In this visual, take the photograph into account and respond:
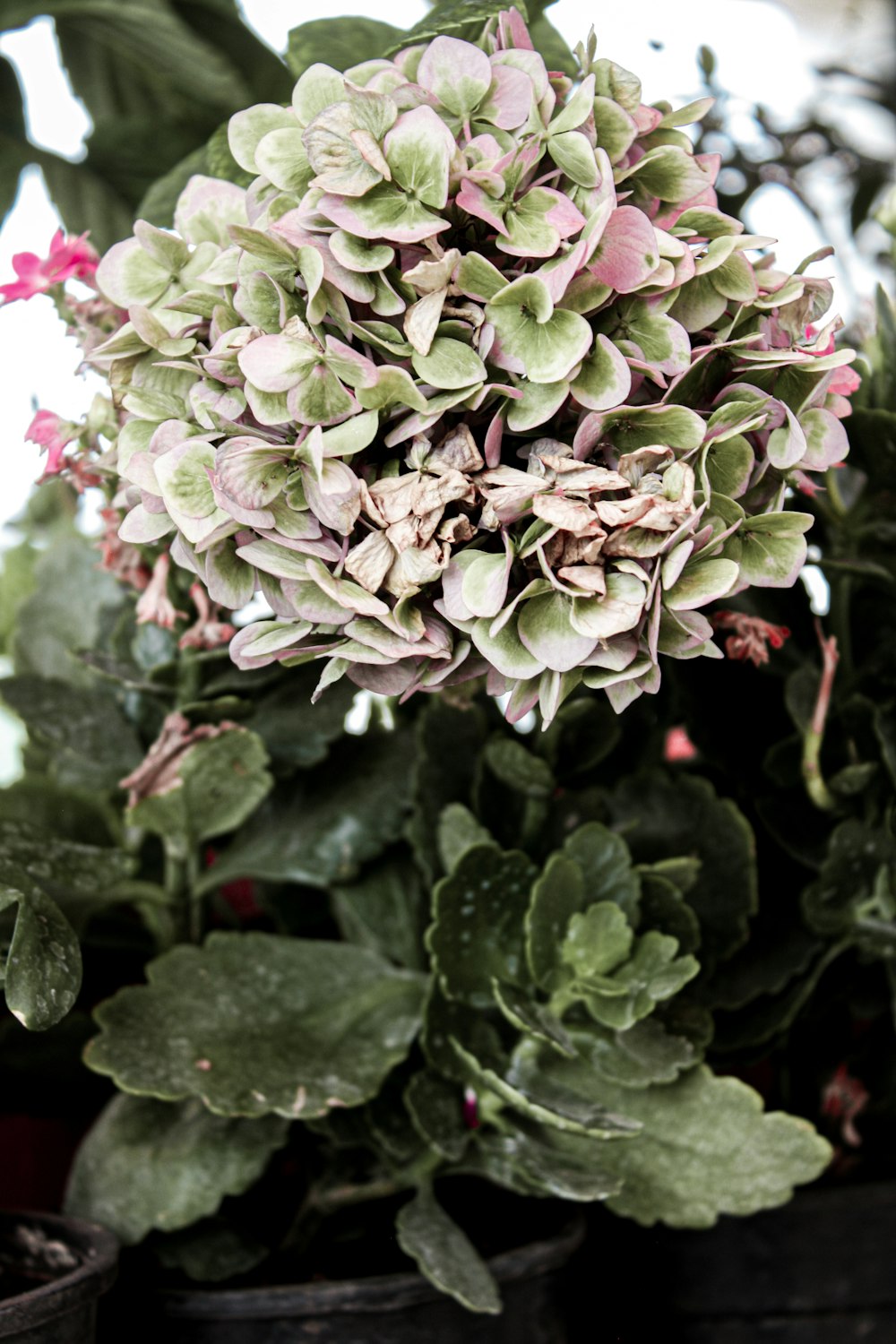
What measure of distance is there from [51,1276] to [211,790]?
0.58 feet

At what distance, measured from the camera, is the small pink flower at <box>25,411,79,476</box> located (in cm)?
37

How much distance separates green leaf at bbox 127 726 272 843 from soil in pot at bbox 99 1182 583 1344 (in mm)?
170

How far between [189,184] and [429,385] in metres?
0.13

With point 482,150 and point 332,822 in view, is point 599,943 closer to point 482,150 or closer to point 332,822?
point 332,822

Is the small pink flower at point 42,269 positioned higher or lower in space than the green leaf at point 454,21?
lower

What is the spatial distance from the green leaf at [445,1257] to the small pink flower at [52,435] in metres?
0.29

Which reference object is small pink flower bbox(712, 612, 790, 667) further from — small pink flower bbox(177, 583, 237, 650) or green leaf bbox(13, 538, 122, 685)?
green leaf bbox(13, 538, 122, 685)

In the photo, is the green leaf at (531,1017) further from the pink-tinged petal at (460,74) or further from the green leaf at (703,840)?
the pink-tinged petal at (460,74)

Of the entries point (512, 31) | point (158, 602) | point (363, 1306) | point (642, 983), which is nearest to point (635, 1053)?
point (642, 983)

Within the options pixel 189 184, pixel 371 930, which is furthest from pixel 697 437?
pixel 371 930

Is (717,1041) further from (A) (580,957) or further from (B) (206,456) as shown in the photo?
(B) (206,456)

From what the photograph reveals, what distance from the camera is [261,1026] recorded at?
1.48 ft

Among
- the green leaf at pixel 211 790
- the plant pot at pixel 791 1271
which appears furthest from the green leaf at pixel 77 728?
the plant pot at pixel 791 1271

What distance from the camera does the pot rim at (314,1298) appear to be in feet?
1.33
